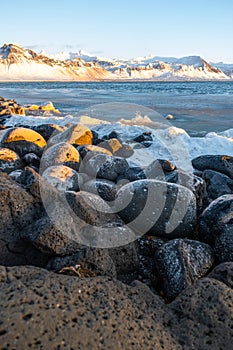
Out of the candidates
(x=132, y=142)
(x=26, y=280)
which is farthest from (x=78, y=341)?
(x=132, y=142)

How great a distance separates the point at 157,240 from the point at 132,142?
19.6ft

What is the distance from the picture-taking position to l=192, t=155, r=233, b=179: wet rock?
6586 millimetres

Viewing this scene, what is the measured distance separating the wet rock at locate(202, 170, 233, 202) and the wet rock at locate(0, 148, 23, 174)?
9.97ft

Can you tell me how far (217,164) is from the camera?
6.76m

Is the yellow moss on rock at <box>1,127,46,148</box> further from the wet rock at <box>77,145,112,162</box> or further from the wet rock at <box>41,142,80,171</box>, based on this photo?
the wet rock at <box>41,142,80,171</box>

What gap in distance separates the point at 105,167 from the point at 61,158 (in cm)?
68

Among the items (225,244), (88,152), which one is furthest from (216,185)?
(225,244)

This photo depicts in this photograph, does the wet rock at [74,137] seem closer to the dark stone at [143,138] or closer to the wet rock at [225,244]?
the dark stone at [143,138]

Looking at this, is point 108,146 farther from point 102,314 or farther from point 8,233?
point 102,314

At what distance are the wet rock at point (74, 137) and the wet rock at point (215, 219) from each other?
443 centimetres

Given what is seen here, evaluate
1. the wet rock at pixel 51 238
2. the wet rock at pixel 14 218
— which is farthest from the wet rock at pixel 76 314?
the wet rock at pixel 14 218

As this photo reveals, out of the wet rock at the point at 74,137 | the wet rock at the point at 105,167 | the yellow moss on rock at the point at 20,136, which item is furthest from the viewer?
the wet rock at the point at 74,137

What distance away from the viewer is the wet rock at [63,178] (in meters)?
4.37

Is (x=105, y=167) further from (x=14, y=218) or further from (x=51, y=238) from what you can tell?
(x=51, y=238)
